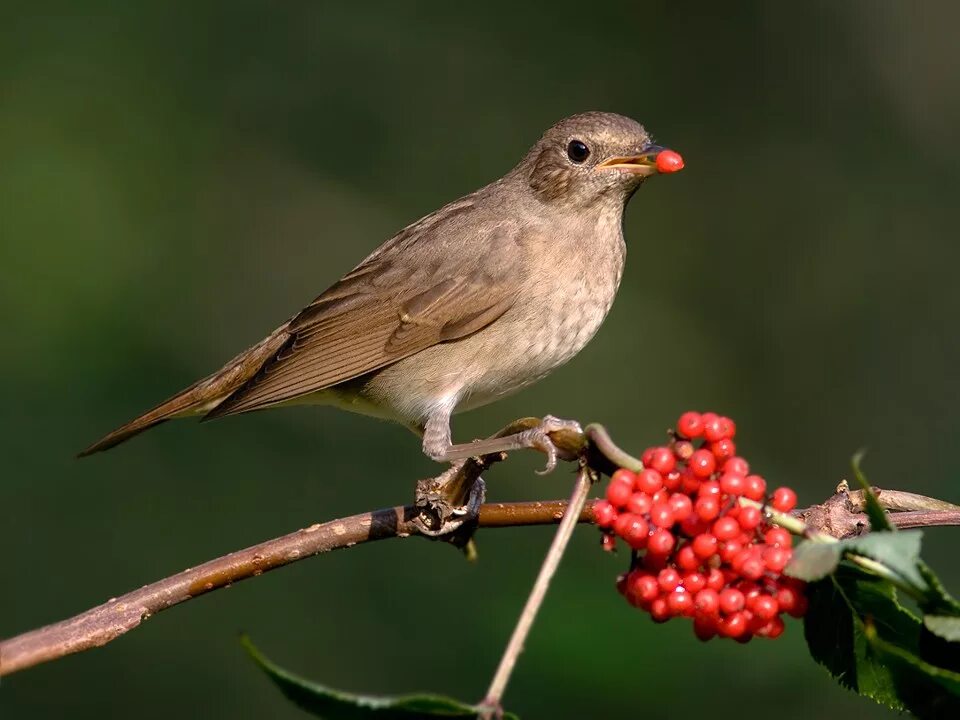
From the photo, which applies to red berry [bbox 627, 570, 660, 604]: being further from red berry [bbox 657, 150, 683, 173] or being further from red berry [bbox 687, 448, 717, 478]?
red berry [bbox 657, 150, 683, 173]

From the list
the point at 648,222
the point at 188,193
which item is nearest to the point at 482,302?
the point at 188,193

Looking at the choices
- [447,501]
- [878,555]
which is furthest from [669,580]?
[447,501]

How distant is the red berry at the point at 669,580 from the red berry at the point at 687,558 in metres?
0.02

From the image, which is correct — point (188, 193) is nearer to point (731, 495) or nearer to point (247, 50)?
point (247, 50)

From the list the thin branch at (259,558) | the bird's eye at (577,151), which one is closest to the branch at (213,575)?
the thin branch at (259,558)

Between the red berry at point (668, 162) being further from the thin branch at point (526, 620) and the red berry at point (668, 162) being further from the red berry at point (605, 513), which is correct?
the thin branch at point (526, 620)

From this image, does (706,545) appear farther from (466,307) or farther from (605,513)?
(466,307)

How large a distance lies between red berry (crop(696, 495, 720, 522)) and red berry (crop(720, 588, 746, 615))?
14cm

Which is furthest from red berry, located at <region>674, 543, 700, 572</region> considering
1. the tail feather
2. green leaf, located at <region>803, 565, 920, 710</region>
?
the tail feather

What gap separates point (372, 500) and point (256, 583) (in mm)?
733

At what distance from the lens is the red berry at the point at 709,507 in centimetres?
229

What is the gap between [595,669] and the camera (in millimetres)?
4359

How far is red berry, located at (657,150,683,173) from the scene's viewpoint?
4.27m

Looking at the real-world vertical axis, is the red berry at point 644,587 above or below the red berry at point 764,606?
below
